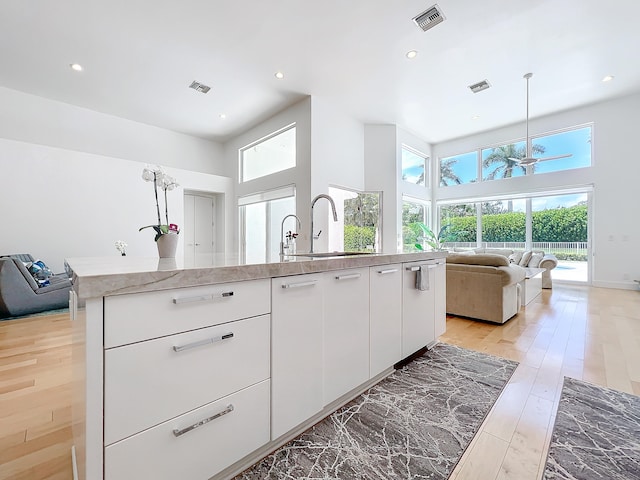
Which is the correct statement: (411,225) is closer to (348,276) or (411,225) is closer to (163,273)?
(348,276)

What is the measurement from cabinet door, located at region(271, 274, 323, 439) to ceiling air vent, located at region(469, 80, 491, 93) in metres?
5.17

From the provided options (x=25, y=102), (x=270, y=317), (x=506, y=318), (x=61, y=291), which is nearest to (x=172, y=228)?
(x=270, y=317)

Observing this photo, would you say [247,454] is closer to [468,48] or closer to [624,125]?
[468,48]

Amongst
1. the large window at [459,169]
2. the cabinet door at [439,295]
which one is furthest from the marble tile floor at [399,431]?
the large window at [459,169]

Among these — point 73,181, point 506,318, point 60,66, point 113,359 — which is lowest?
point 506,318

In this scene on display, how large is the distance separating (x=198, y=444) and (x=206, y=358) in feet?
0.94

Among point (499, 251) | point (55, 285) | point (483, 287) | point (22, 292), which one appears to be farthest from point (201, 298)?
point (499, 251)

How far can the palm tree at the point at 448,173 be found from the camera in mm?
7645

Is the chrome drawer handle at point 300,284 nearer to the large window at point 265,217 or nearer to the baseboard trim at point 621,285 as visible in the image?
the large window at point 265,217

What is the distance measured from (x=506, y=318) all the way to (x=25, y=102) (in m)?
8.20

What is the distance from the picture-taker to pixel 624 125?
17.6 ft

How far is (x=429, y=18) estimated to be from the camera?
3193mm

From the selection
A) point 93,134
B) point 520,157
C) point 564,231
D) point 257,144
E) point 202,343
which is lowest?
point 202,343

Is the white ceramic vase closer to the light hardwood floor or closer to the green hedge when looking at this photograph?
the light hardwood floor
